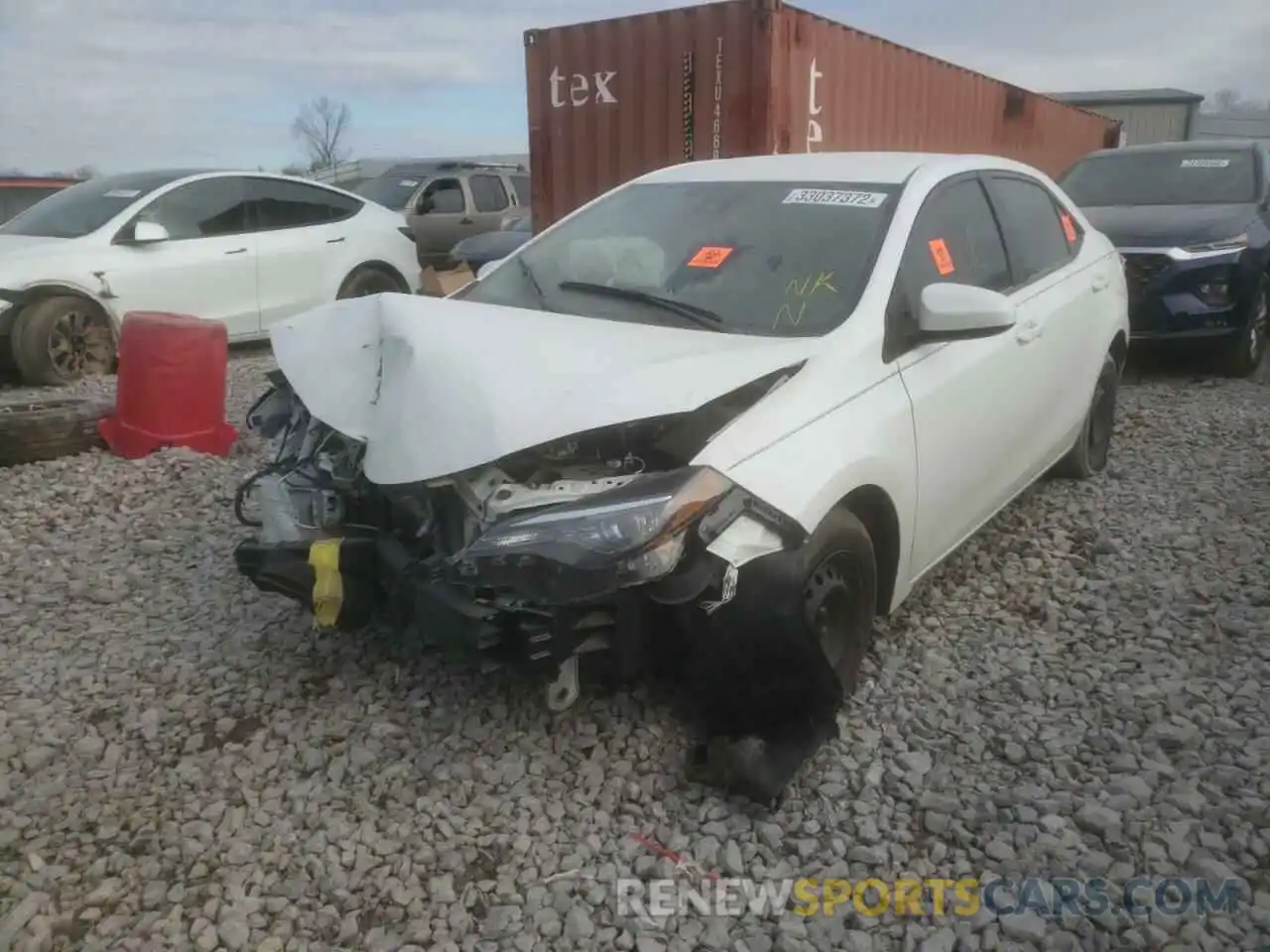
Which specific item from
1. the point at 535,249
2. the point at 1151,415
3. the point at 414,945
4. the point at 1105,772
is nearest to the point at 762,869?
the point at 414,945

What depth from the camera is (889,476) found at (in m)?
3.08

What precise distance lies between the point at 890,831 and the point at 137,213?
7.08m

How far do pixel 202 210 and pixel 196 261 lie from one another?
0.48 m

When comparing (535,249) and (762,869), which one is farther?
(535,249)

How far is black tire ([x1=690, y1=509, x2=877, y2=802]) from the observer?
2631 mm

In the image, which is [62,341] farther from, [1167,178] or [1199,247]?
[1167,178]

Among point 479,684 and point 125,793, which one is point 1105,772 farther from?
point 125,793

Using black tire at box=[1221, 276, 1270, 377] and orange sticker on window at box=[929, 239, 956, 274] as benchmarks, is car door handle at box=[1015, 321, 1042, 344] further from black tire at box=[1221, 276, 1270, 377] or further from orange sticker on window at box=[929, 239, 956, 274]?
black tire at box=[1221, 276, 1270, 377]

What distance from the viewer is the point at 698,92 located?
765cm

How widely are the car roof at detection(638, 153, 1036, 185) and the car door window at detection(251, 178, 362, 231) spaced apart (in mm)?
5066

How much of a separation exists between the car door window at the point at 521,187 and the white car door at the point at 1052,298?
11.6 metres

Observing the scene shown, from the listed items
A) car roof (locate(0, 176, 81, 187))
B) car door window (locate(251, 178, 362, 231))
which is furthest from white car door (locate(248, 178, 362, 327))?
car roof (locate(0, 176, 81, 187))

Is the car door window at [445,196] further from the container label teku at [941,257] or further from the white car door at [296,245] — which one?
the container label teku at [941,257]

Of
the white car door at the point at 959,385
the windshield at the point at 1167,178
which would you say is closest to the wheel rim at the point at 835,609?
the white car door at the point at 959,385
